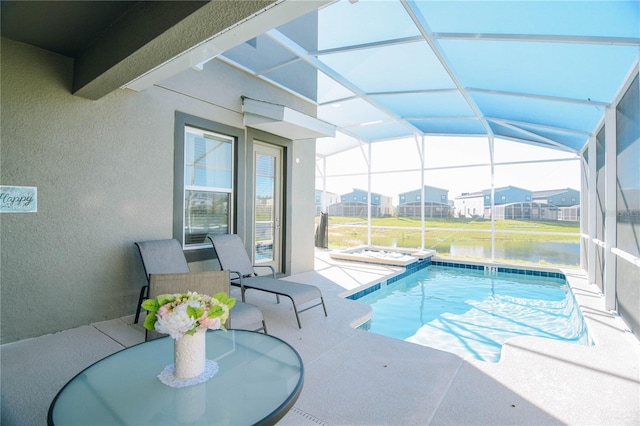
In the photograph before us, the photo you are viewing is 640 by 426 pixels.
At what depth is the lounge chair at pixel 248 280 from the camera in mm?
4066

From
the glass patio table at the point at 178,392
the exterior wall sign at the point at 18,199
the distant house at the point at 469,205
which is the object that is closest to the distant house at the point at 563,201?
the distant house at the point at 469,205

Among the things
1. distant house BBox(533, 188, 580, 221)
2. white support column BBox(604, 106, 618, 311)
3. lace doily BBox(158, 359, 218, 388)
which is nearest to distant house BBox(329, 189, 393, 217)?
distant house BBox(533, 188, 580, 221)

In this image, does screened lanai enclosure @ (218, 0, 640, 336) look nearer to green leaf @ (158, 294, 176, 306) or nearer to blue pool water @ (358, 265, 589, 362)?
blue pool water @ (358, 265, 589, 362)

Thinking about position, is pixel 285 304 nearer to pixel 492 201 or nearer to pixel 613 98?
pixel 613 98

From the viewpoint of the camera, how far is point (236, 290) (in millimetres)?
5512

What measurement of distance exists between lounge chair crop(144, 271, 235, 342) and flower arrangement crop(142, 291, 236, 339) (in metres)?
1.57

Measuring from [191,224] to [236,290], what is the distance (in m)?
1.38

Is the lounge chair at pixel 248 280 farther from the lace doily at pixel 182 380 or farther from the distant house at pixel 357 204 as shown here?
the distant house at pixel 357 204

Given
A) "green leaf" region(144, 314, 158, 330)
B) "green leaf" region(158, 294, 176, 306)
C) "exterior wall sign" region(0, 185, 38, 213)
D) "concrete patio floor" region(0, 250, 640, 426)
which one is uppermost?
"exterior wall sign" region(0, 185, 38, 213)

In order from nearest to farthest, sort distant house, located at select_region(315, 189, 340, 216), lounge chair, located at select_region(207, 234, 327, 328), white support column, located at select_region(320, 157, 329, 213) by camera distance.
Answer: lounge chair, located at select_region(207, 234, 327, 328)
white support column, located at select_region(320, 157, 329, 213)
distant house, located at select_region(315, 189, 340, 216)

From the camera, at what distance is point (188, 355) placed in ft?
5.82

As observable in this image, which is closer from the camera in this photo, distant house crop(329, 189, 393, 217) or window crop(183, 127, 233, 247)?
window crop(183, 127, 233, 247)

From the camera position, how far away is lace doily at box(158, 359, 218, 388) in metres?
1.74

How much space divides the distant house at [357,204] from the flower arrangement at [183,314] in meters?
12.3
